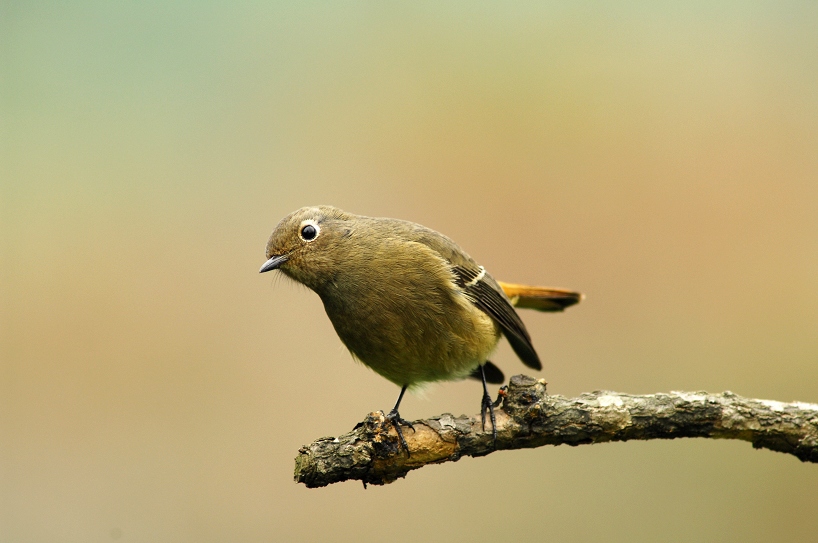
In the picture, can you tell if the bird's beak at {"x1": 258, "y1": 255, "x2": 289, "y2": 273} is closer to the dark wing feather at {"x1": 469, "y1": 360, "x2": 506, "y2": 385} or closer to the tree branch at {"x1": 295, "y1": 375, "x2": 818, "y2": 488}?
the tree branch at {"x1": 295, "y1": 375, "x2": 818, "y2": 488}

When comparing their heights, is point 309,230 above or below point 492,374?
above

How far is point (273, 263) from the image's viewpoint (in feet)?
12.4

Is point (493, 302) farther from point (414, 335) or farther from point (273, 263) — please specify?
point (273, 263)

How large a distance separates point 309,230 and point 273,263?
0.28m

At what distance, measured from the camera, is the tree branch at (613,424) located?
3.14 m

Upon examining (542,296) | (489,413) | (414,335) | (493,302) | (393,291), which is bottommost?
(489,413)

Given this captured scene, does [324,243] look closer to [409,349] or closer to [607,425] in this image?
[409,349]

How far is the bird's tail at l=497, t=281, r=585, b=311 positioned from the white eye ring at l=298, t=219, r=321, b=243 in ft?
4.30

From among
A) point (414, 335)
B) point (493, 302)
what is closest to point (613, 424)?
point (414, 335)

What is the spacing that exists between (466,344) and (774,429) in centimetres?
156

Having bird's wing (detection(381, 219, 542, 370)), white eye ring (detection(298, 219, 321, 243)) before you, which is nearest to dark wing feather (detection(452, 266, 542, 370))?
bird's wing (detection(381, 219, 542, 370))

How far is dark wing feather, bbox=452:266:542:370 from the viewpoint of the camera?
4141 mm

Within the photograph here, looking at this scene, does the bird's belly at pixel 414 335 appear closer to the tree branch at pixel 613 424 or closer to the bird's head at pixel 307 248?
the bird's head at pixel 307 248

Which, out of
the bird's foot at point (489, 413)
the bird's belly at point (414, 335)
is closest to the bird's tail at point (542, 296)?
the bird's belly at point (414, 335)
